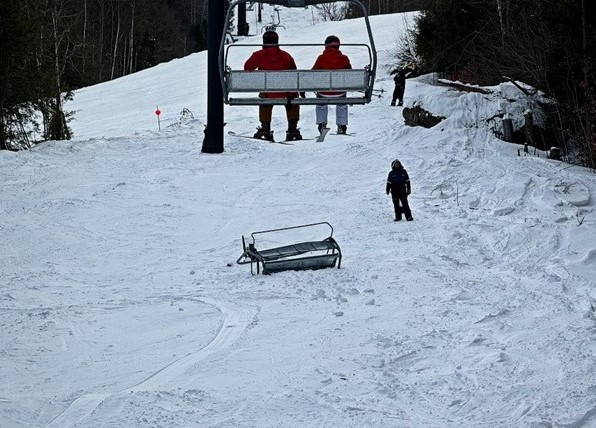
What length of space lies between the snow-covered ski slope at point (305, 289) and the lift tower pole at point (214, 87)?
1.53ft

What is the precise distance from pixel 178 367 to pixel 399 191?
22.8 feet

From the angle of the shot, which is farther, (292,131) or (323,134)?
(323,134)

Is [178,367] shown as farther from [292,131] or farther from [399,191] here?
[292,131]

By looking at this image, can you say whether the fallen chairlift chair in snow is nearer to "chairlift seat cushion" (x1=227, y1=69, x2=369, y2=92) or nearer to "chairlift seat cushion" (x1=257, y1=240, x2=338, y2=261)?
"chairlift seat cushion" (x1=257, y1=240, x2=338, y2=261)

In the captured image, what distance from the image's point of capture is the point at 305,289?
10703mm

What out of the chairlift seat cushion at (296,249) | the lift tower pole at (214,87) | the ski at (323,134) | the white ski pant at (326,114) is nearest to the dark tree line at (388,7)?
the lift tower pole at (214,87)

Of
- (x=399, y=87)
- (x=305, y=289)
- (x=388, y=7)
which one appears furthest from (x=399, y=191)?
(x=388, y=7)

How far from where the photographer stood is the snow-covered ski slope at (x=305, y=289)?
7.17 metres

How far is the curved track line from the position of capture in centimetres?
695

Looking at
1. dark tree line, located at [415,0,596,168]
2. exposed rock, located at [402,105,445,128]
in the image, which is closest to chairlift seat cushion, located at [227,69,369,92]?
dark tree line, located at [415,0,596,168]

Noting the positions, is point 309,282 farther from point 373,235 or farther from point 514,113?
point 514,113

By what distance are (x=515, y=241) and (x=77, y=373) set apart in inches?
266

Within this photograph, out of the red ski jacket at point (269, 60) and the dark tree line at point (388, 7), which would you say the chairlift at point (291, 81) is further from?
the dark tree line at point (388, 7)

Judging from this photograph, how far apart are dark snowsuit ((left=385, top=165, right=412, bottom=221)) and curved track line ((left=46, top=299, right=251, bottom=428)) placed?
484cm
